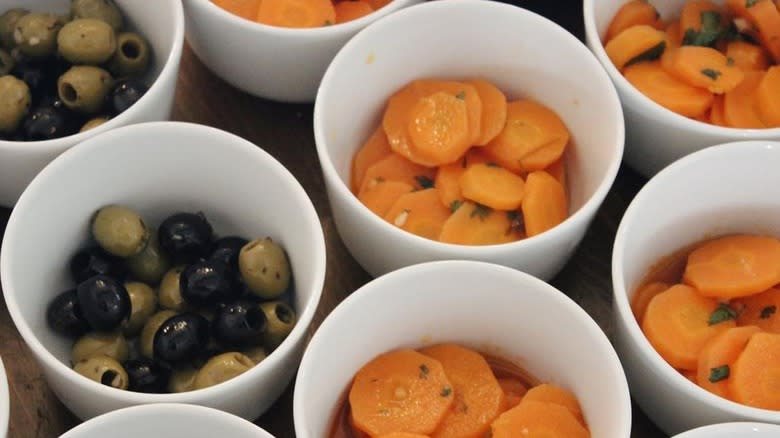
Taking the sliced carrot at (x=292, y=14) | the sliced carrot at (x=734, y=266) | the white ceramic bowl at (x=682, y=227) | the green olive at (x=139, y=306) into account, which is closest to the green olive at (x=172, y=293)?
the green olive at (x=139, y=306)

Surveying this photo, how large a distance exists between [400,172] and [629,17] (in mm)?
384

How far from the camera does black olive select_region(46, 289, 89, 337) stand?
1.19 m

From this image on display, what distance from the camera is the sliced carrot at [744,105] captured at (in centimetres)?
136

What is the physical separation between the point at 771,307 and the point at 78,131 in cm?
85

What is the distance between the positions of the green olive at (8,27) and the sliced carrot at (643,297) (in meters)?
0.84

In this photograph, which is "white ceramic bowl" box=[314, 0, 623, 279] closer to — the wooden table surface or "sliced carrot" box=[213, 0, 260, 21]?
the wooden table surface

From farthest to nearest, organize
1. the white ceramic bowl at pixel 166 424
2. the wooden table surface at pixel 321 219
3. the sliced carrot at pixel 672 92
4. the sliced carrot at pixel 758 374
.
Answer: the sliced carrot at pixel 672 92, the wooden table surface at pixel 321 219, the sliced carrot at pixel 758 374, the white ceramic bowl at pixel 166 424

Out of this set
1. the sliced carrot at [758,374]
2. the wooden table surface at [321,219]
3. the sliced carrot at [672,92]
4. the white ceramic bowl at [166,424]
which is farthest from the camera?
the sliced carrot at [672,92]

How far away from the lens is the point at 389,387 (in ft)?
3.90

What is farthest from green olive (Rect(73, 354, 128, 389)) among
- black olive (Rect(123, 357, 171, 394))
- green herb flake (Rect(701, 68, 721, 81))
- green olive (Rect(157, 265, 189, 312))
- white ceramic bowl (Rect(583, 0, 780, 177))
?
green herb flake (Rect(701, 68, 721, 81))

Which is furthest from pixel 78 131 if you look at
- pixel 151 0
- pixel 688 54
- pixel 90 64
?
pixel 688 54

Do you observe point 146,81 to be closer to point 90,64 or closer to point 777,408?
point 90,64

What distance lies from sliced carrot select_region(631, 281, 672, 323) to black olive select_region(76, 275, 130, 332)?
577 millimetres

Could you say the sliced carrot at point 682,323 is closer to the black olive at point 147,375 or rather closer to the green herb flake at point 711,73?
the green herb flake at point 711,73
